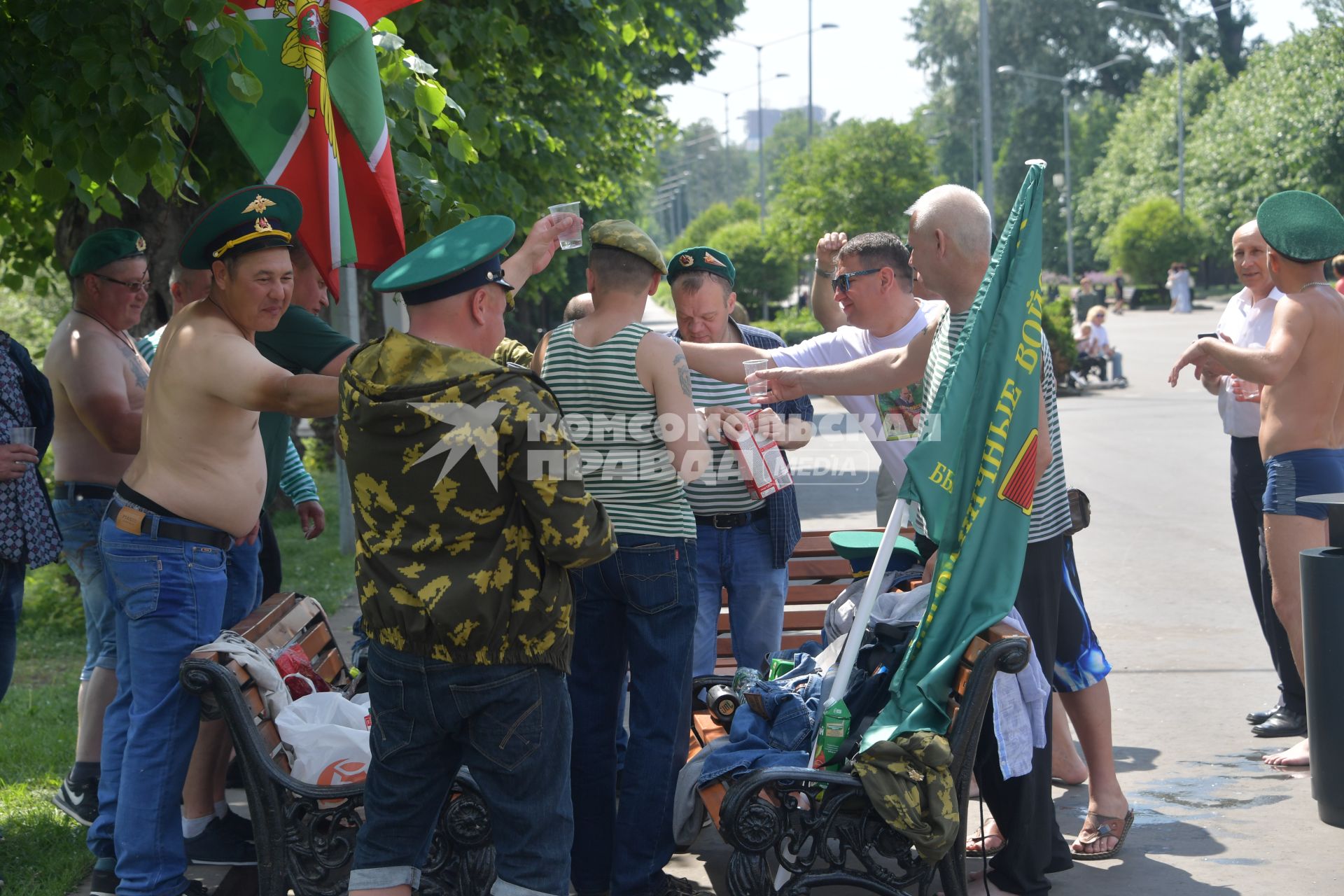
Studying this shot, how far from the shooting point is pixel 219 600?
4.14 metres

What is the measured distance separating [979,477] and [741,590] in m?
1.47

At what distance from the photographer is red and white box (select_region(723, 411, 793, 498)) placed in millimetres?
4707

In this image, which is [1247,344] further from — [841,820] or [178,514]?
[178,514]

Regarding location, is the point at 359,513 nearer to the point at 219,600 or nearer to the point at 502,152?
the point at 219,600

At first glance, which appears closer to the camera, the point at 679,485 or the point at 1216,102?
the point at 679,485

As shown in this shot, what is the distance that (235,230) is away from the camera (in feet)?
12.9

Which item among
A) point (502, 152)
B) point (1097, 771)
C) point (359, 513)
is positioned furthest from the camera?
point (502, 152)

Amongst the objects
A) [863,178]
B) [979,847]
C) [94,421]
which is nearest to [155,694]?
[94,421]

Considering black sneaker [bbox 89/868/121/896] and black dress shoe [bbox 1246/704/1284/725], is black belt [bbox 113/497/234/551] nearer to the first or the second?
black sneaker [bbox 89/868/121/896]

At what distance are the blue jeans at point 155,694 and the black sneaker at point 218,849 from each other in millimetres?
539

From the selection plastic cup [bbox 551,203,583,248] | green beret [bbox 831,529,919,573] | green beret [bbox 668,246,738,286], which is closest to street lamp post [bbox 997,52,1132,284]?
green beret [bbox 668,246,738,286]

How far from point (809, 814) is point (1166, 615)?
509 cm

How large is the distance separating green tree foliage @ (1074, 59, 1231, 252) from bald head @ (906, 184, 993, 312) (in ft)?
197

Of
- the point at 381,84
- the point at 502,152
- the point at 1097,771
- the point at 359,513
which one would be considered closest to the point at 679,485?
the point at 359,513
